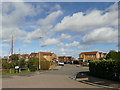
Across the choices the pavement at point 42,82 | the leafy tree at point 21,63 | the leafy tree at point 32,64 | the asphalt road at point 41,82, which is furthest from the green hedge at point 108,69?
the leafy tree at point 21,63

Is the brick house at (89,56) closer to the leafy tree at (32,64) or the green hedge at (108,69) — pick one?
the leafy tree at (32,64)

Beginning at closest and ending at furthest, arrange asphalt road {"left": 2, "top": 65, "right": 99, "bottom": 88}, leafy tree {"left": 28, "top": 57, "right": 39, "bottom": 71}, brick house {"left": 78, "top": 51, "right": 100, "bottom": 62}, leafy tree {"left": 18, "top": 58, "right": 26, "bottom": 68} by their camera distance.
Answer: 1. asphalt road {"left": 2, "top": 65, "right": 99, "bottom": 88}
2. leafy tree {"left": 28, "top": 57, "right": 39, "bottom": 71}
3. leafy tree {"left": 18, "top": 58, "right": 26, "bottom": 68}
4. brick house {"left": 78, "top": 51, "right": 100, "bottom": 62}

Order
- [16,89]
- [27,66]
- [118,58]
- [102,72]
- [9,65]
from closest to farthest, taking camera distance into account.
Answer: [16,89] → [118,58] → [102,72] → [9,65] → [27,66]

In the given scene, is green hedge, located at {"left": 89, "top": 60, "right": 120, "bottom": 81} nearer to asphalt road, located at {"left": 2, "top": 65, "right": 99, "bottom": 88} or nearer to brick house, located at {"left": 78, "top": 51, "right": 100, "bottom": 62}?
asphalt road, located at {"left": 2, "top": 65, "right": 99, "bottom": 88}

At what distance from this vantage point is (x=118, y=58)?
10531mm

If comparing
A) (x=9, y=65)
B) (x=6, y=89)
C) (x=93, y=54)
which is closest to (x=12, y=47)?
(x=9, y=65)

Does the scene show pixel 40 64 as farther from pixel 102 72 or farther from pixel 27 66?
pixel 102 72

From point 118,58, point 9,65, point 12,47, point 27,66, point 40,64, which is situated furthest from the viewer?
point 12,47

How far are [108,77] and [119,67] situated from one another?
2132 mm

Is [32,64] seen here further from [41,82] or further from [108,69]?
[108,69]

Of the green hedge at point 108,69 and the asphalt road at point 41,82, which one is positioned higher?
the green hedge at point 108,69

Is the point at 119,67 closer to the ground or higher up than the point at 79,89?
higher up

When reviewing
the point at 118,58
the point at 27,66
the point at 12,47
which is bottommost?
the point at 27,66

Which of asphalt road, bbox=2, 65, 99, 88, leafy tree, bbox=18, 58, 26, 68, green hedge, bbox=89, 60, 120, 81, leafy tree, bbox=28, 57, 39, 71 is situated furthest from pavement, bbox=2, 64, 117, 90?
leafy tree, bbox=18, 58, 26, 68
